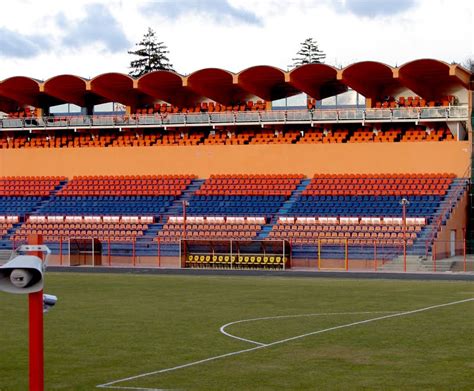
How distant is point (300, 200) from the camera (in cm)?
5634

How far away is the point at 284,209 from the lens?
184 feet

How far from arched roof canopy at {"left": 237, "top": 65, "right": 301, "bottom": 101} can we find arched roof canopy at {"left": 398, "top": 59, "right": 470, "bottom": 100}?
7.64 m

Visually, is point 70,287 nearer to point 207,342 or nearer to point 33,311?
point 207,342

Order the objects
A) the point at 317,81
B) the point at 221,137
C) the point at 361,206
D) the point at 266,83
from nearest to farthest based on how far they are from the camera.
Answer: the point at 361,206 < the point at 317,81 < the point at 266,83 < the point at 221,137

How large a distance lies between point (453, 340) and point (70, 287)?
18948 mm

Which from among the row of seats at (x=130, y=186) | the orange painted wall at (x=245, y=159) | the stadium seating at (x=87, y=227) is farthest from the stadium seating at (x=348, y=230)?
the row of seats at (x=130, y=186)

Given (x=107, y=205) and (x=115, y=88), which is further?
(x=115, y=88)

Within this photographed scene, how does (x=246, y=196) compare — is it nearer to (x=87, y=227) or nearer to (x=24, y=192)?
(x=87, y=227)

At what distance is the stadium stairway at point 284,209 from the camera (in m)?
53.4

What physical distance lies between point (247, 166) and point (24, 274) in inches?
2106

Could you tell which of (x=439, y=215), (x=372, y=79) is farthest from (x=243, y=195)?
(x=439, y=215)

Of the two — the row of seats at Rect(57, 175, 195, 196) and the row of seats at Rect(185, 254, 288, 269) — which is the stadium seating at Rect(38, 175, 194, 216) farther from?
the row of seats at Rect(185, 254, 288, 269)

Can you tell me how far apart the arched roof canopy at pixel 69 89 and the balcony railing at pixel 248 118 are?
145cm

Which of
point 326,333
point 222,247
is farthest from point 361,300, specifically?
point 222,247
